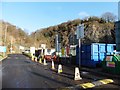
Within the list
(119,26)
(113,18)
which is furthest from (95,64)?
(113,18)

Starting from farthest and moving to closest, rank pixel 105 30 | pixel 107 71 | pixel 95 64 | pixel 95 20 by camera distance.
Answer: pixel 95 20 → pixel 105 30 → pixel 95 64 → pixel 107 71

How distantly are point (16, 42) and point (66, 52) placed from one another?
131 m

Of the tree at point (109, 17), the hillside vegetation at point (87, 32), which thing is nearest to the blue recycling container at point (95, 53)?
the hillside vegetation at point (87, 32)

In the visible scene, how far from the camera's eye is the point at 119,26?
2788cm

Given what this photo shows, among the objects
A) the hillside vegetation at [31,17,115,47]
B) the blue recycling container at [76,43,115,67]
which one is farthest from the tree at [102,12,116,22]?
the blue recycling container at [76,43,115,67]

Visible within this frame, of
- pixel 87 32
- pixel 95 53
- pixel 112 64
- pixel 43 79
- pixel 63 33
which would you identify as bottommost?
pixel 43 79

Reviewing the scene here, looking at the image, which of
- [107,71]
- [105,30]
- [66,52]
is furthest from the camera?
[105,30]

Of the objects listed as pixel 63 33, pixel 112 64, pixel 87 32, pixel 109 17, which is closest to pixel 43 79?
pixel 112 64

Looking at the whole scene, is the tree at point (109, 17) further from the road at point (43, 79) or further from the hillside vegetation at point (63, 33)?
the road at point (43, 79)

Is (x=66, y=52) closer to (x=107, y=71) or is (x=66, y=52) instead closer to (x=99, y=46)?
(x=99, y=46)

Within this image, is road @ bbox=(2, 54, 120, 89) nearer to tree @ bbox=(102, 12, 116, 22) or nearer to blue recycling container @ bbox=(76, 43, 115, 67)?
blue recycling container @ bbox=(76, 43, 115, 67)

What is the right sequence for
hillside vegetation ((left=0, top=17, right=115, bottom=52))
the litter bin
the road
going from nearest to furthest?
the road
the litter bin
hillside vegetation ((left=0, top=17, right=115, bottom=52))

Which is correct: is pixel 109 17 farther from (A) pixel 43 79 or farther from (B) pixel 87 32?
(A) pixel 43 79

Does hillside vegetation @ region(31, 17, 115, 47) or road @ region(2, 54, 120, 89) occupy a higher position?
hillside vegetation @ region(31, 17, 115, 47)
